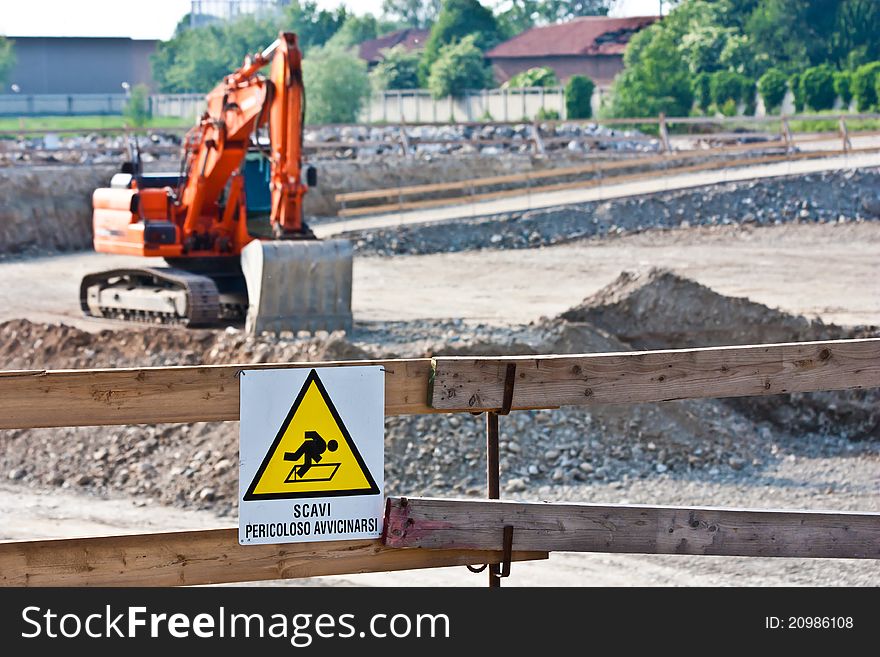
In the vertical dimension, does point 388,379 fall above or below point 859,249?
above

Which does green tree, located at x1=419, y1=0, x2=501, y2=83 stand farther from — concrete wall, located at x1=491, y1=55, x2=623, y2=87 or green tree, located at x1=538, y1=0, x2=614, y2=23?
green tree, located at x1=538, y1=0, x2=614, y2=23

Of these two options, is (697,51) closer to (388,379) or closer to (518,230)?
(518,230)

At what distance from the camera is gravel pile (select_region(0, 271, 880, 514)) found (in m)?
12.3

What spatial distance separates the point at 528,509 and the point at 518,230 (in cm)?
2504

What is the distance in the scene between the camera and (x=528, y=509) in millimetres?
5012

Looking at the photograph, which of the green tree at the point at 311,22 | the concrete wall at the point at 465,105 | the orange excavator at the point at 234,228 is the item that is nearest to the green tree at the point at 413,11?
the green tree at the point at 311,22

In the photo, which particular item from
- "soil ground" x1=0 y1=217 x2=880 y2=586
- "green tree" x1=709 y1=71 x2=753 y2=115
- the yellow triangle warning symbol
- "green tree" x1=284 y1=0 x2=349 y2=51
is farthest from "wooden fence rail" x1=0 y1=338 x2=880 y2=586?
"green tree" x1=284 y1=0 x2=349 y2=51

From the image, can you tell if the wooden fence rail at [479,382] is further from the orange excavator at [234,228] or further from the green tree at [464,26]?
the green tree at [464,26]

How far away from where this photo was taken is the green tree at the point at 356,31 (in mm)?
99125

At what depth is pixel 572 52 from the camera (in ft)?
275

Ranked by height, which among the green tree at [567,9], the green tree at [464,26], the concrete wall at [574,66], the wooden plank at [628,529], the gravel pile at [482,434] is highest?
the green tree at [567,9]

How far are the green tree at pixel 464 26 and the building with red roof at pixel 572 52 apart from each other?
6.00 feet

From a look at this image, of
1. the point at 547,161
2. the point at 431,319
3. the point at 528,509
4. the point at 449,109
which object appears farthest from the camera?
the point at 449,109

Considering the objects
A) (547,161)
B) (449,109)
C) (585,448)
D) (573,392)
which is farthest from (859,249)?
(449,109)
